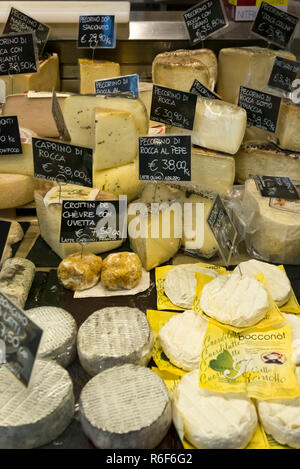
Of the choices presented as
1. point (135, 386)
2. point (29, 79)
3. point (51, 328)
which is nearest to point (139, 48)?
point (29, 79)

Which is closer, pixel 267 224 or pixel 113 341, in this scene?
pixel 113 341

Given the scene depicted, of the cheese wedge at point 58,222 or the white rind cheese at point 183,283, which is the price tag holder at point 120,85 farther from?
the white rind cheese at point 183,283

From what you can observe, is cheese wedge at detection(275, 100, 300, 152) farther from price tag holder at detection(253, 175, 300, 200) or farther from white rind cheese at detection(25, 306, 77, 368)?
white rind cheese at detection(25, 306, 77, 368)

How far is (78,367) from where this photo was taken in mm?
1465

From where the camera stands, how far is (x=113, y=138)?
79.7 inches

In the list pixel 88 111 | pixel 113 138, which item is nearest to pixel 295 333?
pixel 113 138

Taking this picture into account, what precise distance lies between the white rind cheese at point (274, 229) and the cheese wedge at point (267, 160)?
0.25 meters

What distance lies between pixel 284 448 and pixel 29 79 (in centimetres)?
212

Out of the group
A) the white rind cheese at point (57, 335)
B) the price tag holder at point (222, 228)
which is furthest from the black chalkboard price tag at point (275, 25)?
the white rind cheese at point (57, 335)

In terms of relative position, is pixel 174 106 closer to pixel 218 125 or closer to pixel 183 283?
→ pixel 218 125

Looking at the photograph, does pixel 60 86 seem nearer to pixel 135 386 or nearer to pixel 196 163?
pixel 196 163

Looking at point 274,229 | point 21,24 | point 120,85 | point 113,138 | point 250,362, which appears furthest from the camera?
point 21,24

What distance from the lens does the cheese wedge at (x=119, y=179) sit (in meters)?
2.10

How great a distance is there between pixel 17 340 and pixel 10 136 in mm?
1075
